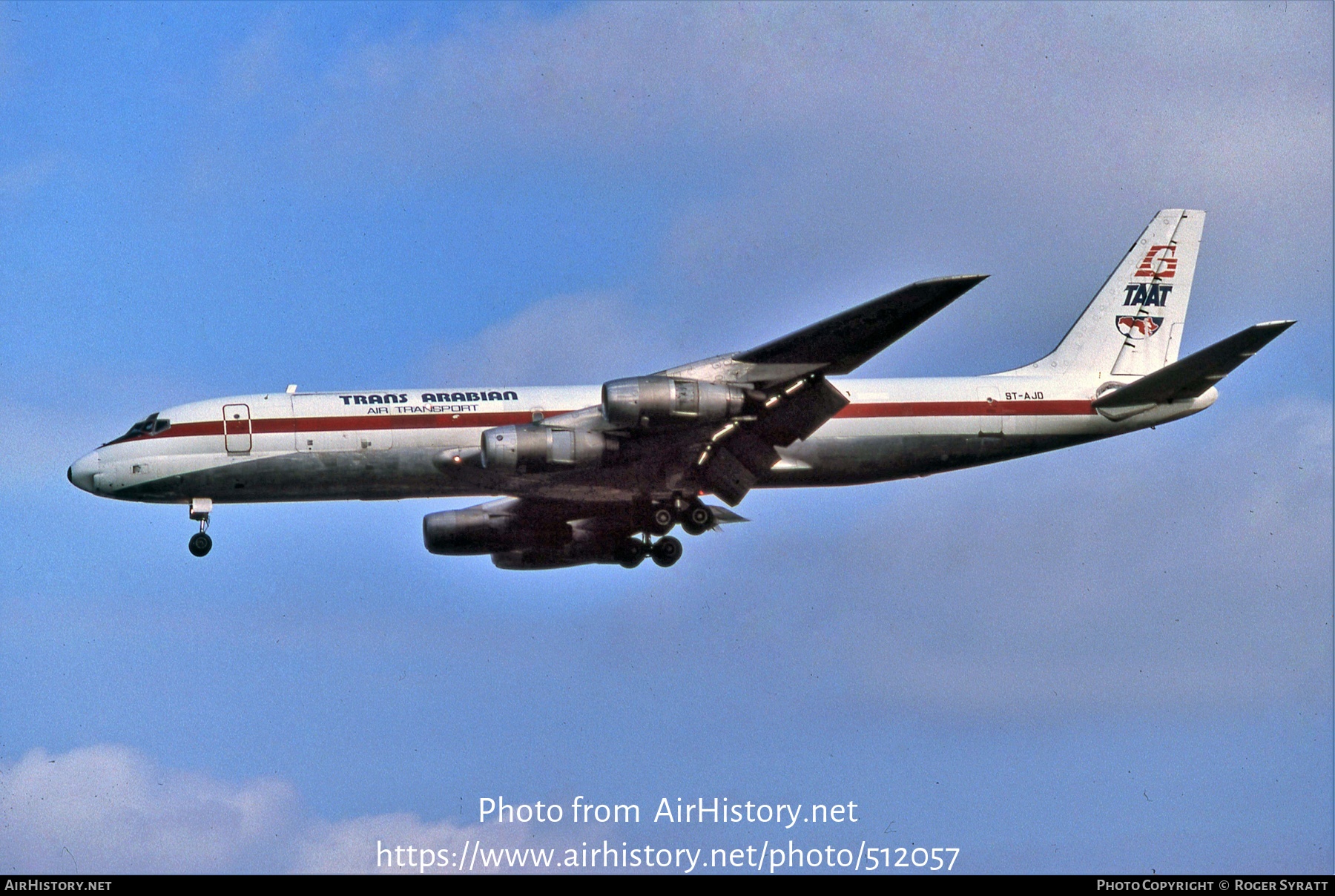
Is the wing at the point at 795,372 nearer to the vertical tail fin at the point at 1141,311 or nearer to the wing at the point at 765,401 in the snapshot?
the wing at the point at 765,401

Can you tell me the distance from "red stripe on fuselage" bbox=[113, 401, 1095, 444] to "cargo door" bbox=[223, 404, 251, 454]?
0.08 feet

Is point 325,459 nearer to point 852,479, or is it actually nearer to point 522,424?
point 522,424

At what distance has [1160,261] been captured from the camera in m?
44.3

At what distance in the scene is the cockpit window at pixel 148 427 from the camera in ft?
126

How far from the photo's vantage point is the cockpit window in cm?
3847

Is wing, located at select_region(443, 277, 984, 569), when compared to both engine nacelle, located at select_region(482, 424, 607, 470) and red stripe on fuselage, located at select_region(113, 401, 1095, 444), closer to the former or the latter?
engine nacelle, located at select_region(482, 424, 607, 470)

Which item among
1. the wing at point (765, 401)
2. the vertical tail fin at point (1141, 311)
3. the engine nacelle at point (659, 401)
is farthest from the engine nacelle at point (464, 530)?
the vertical tail fin at point (1141, 311)

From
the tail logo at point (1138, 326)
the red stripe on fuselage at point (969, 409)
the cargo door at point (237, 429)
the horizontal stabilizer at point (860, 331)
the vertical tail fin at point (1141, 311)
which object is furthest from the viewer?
the tail logo at point (1138, 326)

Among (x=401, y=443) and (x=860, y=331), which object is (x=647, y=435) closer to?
(x=860, y=331)

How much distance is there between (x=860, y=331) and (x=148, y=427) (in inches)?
706

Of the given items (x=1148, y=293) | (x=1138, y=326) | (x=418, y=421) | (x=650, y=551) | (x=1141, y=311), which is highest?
(x=1148, y=293)

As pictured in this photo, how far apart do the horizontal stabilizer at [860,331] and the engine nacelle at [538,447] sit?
3899 millimetres

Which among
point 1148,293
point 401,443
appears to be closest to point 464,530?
point 401,443
